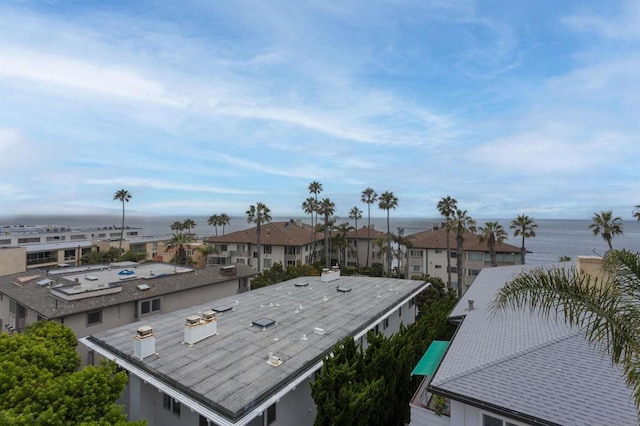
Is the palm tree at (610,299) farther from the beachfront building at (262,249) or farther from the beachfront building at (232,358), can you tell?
the beachfront building at (262,249)

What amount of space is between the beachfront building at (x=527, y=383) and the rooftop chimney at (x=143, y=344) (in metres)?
10.1

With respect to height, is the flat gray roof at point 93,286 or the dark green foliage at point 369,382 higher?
the flat gray roof at point 93,286

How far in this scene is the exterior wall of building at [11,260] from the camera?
1645 inches

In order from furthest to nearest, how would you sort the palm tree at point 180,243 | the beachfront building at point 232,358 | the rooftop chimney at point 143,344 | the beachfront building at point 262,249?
the beachfront building at point 262,249
the palm tree at point 180,243
the rooftop chimney at point 143,344
the beachfront building at point 232,358

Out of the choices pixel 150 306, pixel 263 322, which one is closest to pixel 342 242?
pixel 150 306

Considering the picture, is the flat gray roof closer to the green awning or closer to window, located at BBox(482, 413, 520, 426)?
the green awning

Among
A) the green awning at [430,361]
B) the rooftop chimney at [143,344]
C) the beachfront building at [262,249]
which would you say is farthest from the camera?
the beachfront building at [262,249]

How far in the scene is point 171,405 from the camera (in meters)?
12.5

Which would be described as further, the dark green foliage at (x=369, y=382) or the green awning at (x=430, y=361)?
the green awning at (x=430, y=361)

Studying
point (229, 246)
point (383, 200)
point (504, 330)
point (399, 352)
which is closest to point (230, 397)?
point (399, 352)

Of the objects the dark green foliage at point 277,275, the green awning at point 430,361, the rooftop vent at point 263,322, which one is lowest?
the dark green foliage at point 277,275

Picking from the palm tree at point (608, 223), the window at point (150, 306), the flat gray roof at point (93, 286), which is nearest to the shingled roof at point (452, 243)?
the palm tree at point (608, 223)

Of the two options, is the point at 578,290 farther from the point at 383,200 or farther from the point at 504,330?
the point at 383,200

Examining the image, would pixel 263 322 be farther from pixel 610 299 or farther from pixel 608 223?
pixel 608 223
